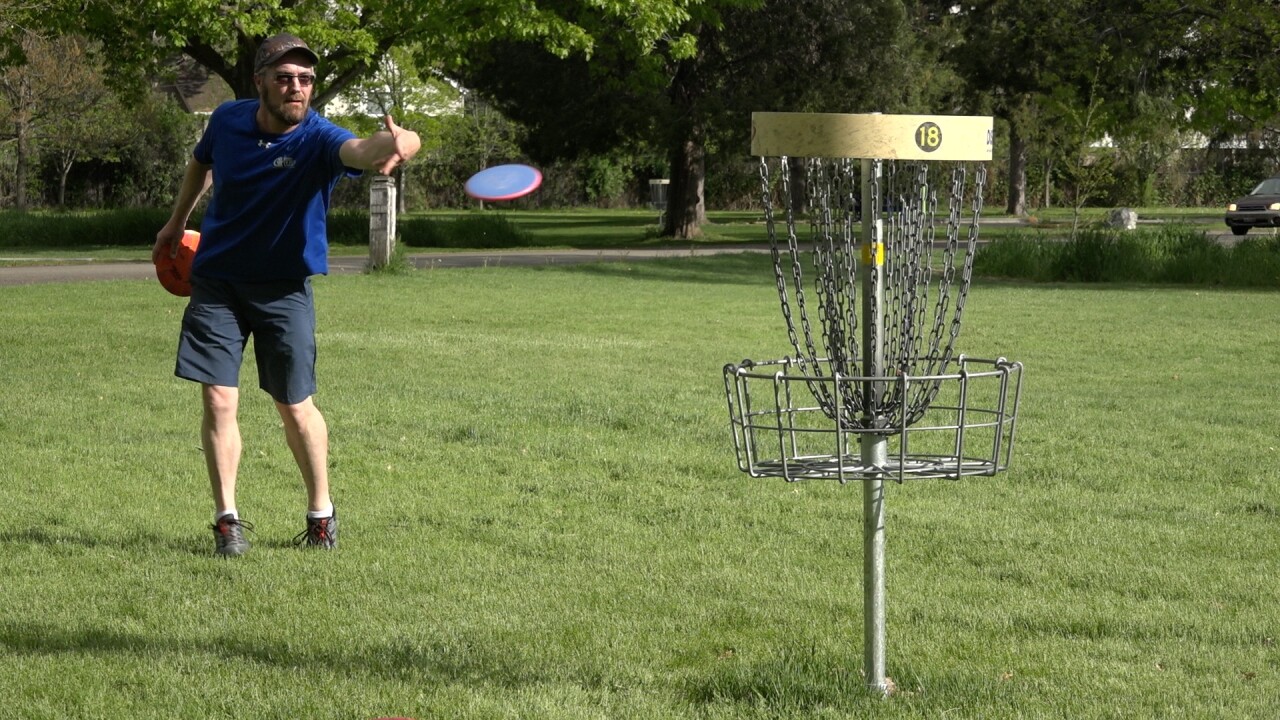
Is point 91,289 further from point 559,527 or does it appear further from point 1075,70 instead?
point 1075,70

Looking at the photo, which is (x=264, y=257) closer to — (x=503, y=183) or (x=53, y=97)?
(x=503, y=183)

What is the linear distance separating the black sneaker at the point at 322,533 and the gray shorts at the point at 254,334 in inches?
19.5

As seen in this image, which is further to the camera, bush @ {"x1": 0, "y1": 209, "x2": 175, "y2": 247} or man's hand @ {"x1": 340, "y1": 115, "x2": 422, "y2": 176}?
bush @ {"x1": 0, "y1": 209, "x2": 175, "y2": 247}

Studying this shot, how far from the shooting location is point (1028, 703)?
419cm

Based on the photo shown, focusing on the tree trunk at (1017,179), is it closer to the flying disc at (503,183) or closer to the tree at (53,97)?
the tree at (53,97)

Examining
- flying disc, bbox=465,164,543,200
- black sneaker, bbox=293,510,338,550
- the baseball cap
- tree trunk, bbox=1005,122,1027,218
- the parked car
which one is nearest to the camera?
the baseball cap

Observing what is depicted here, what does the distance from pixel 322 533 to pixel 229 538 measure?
362 mm

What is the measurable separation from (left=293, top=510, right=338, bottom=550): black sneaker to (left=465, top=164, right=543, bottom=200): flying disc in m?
1.46

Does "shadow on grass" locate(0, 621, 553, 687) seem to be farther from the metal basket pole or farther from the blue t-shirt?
the blue t-shirt

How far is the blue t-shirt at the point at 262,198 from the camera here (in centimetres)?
555

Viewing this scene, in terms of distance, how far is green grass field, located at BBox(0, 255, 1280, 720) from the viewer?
431cm

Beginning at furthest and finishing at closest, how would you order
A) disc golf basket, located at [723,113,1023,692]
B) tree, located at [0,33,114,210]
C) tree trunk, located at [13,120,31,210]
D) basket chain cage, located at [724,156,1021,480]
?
tree trunk, located at [13,120,31,210] < tree, located at [0,33,114,210] < basket chain cage, located at [724,156,1021,480] < disc golf basket, located at [723,113,1023,692]

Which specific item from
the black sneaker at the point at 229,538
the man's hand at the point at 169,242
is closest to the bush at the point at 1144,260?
the man's hand at the point at 169,242

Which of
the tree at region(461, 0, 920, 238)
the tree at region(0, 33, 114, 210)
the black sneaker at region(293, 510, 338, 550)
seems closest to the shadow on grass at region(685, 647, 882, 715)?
the black sneaker at region(293, 510, 338, 550)
